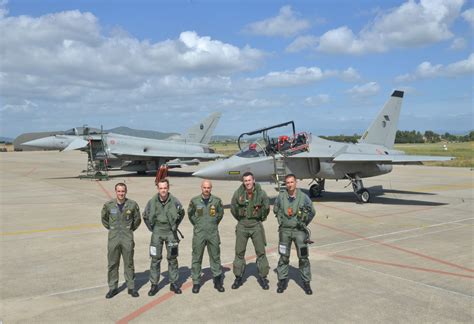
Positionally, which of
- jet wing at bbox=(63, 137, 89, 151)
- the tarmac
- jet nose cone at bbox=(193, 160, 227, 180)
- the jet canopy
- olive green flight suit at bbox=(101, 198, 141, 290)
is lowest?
the tarmac

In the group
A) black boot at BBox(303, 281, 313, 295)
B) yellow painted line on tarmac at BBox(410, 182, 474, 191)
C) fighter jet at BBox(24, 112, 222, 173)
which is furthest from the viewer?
fighter jet at BBox(24, 112, 222, 173)

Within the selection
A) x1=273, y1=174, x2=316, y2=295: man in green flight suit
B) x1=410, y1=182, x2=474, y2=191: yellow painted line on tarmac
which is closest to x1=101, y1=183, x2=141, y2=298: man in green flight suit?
x1=273, y1=174, x2=316, y2=295: man in green flight suit

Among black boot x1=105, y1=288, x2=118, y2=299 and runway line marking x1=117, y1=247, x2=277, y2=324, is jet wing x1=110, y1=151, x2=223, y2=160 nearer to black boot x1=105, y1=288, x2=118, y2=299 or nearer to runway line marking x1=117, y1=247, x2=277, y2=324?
runway line marking x1=117, y1=247, x2=277, y2=324

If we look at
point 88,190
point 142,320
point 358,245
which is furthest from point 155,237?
point 88,190

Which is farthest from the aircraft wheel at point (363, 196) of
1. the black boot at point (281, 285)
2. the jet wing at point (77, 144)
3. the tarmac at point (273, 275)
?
the jet wing at point (77, 144)

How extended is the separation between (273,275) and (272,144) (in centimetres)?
716

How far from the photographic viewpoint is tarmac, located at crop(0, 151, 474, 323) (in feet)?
16.1

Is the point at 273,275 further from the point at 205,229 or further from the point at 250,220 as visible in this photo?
the point at 205,229

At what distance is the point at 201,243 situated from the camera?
576cm

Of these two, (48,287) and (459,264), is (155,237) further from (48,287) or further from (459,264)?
(459,264)

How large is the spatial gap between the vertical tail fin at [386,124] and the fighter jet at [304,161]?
0.92 m

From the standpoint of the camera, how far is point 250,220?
5.94 m

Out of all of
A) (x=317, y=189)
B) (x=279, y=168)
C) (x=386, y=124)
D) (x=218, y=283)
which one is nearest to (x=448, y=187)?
(x=386, y=124)

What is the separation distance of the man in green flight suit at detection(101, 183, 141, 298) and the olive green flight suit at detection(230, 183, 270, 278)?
60.8 inches
